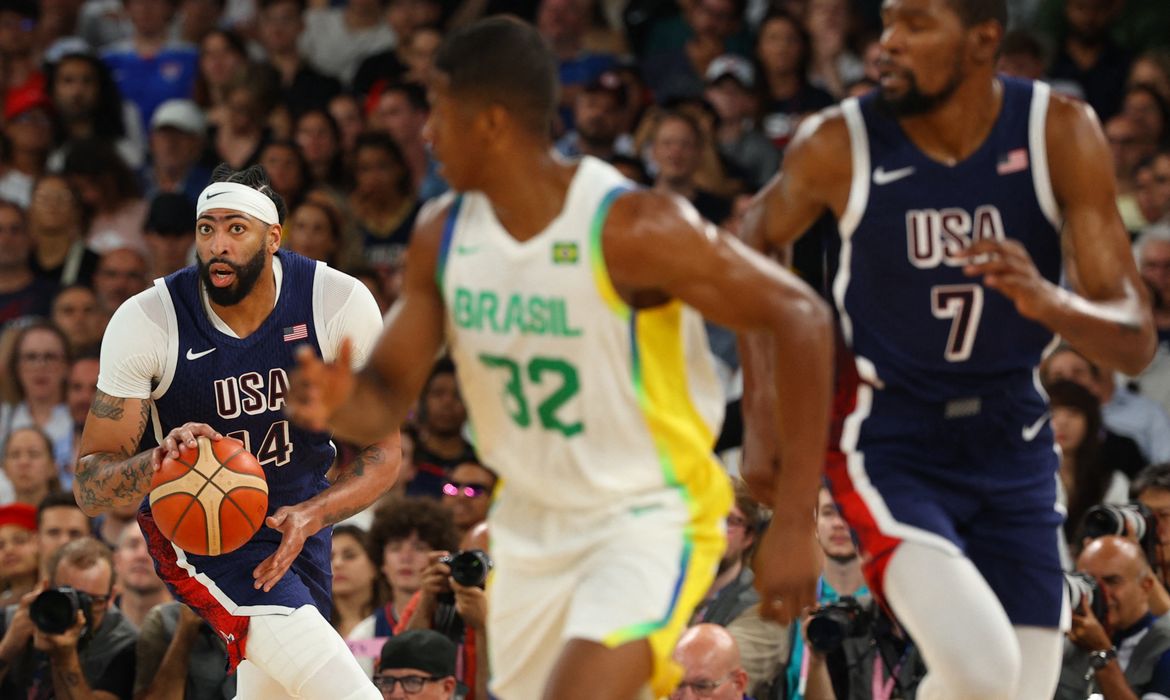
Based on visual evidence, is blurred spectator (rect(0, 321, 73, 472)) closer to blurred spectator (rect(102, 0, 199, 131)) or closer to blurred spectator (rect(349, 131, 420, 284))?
blurred spectator (rect(349, 131, 420, 284))

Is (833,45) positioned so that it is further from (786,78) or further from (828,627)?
(828,627)

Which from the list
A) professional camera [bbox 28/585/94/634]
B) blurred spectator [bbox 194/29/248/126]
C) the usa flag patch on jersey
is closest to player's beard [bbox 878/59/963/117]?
the usa flag patch on jersey

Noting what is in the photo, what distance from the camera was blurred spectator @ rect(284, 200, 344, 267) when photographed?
10977mm

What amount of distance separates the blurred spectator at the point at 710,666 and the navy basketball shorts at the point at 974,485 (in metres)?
1.91

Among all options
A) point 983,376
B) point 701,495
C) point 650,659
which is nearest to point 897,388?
point 983,376

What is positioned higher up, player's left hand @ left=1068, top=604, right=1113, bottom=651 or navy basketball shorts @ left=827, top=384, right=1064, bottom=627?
navy basketball shorts @ left=827, top=384, right=1064, bottom=627

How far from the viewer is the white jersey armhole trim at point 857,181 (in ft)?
16.0

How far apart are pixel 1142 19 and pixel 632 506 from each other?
8.37 m

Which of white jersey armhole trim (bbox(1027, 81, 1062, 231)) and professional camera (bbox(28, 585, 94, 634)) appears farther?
professional camera (bbox(28, 585, 94, 634))

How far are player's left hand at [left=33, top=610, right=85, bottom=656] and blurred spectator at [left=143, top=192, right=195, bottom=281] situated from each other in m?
4.30

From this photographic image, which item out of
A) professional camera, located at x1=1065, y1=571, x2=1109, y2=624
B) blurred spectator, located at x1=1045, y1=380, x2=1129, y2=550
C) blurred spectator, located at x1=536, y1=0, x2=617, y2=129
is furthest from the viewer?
blurred spectator, located at x1=536, y1=0, x2=617, y2=129

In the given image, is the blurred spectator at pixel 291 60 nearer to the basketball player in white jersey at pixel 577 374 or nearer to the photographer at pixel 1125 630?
the photographer at pixel 1125 630

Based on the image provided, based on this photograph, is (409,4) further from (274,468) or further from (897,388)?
(897,388)

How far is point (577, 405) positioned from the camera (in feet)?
14.1
